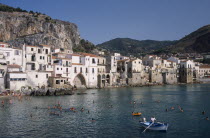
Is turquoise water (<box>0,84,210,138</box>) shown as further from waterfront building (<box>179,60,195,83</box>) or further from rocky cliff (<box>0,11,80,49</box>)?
waterfront building (<box>179,60,195,83</box>)

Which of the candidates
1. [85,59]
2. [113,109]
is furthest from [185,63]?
[113,109]

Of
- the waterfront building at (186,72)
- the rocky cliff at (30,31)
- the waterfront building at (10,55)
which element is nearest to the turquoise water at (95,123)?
the waterfront building at (10,55)

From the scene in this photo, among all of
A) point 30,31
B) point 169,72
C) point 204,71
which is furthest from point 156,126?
point 204,71

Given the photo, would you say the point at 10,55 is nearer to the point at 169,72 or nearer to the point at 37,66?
the point at 37,66

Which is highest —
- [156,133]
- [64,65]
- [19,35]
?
[19,35]

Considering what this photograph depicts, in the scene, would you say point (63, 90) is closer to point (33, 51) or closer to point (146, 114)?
point (33, 51)

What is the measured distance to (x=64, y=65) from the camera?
78.1 meters

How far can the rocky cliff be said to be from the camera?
348 ft

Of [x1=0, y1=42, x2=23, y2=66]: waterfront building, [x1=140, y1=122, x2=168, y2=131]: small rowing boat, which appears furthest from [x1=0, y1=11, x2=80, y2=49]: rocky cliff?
[x1=140, y1=122, x2=168, y2=131]: small rowing boat

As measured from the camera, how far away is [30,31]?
116 m

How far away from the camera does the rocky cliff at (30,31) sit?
10593 cm

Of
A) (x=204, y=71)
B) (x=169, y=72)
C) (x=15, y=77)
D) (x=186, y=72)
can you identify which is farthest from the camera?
(x=204, y=71)

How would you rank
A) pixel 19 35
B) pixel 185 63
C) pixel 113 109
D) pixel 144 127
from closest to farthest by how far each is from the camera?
pixel 144 127
pixel 113 109
pixel 19 35
pixel 185 63

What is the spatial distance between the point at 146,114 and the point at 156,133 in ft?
35.3
